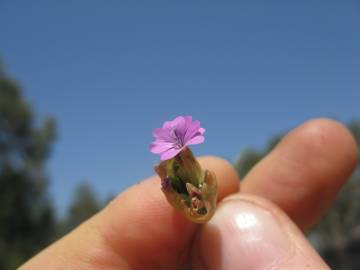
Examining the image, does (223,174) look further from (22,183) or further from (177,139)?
(22,183)

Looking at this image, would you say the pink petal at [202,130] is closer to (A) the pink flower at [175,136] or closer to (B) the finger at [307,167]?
(A) the pink flower at [175,136]

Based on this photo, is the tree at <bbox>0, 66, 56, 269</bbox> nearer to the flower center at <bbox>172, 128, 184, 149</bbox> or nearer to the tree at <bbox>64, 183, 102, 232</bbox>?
the flower center at <bbox>172, 128, 184, 149</bbox>

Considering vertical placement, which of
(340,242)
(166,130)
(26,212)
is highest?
(166,130)

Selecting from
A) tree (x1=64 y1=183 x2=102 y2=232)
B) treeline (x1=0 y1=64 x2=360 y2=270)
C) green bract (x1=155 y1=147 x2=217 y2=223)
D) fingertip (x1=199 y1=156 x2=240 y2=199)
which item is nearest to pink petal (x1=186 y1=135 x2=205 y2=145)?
green bract (x1=155 y1=147 x2=217 y2=223)

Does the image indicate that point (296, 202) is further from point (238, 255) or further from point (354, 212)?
point (354, 212)

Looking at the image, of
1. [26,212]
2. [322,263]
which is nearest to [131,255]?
[322,263]

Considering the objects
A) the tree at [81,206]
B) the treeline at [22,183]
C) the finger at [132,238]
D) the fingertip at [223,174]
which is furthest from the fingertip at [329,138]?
the tree at [81,206]

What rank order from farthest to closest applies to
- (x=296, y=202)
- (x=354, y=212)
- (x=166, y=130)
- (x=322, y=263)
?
(x=354, y=212) < (x=296, y=202) < (x=322, y=263) < (x=166, y=130)
